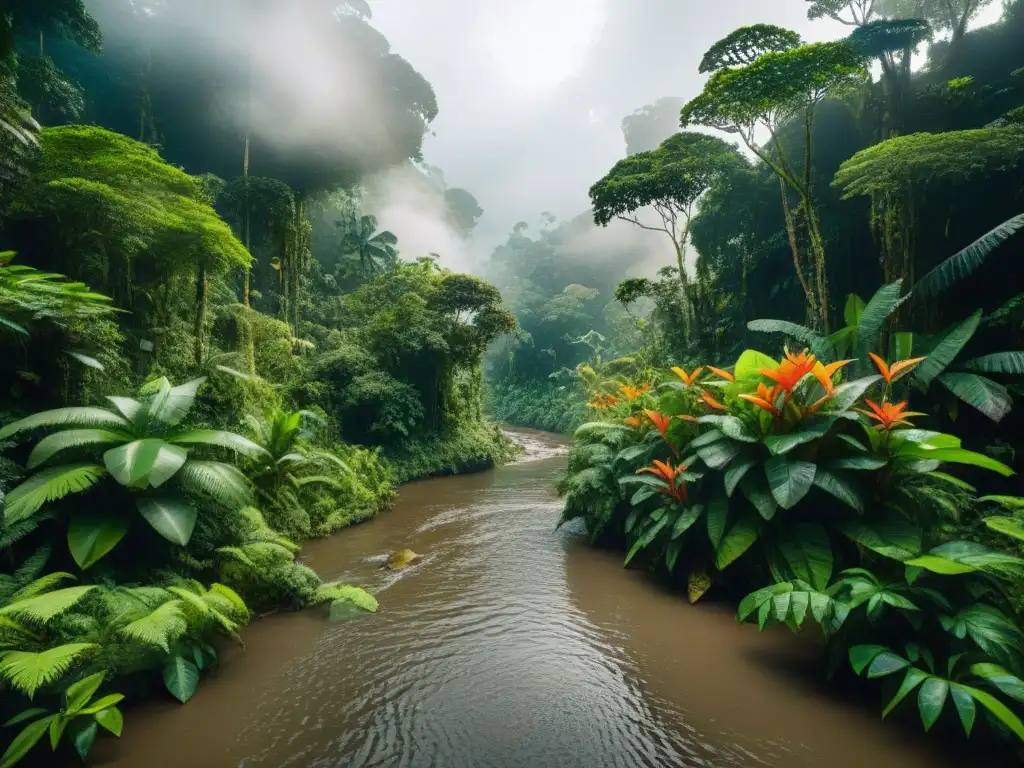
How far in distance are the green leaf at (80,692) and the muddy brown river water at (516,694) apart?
355mm

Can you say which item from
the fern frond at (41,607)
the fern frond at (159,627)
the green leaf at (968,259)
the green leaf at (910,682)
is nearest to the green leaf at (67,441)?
the fern frond at (41,607)

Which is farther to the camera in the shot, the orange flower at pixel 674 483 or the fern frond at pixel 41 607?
the orange flower at pixel 674 483

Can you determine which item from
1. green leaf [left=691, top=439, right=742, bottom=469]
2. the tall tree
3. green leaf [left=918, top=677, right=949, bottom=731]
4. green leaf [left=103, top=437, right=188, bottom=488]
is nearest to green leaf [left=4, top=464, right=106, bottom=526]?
green leaf [left=103, top=437, right=188, bottom=488]

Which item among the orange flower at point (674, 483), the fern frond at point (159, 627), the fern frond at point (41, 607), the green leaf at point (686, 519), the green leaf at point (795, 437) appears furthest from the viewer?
the orange flower at point (674, 483)

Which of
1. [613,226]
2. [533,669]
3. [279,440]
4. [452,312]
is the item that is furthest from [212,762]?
[613,226]

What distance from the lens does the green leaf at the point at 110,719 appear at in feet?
7.69

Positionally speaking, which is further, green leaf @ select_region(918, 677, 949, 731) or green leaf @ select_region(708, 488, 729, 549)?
green leaf @ select_region(708, 488, 729, 549)

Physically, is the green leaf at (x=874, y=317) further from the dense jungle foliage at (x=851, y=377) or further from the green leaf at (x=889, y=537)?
the green leaf at (x=889, y=537)

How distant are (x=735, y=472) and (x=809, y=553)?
757mm

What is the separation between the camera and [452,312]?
49.2 ft

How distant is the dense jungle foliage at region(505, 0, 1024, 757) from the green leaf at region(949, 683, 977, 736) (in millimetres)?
16

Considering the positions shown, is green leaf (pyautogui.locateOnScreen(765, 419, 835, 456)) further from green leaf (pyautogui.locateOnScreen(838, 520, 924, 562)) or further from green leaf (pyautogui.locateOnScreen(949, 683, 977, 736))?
green leaf (pyautogui.locateOnScreen(949, 683, 977, 736))

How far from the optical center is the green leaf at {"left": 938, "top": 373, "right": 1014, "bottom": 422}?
4828 mm

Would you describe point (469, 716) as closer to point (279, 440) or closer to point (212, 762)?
point (212, 762)
